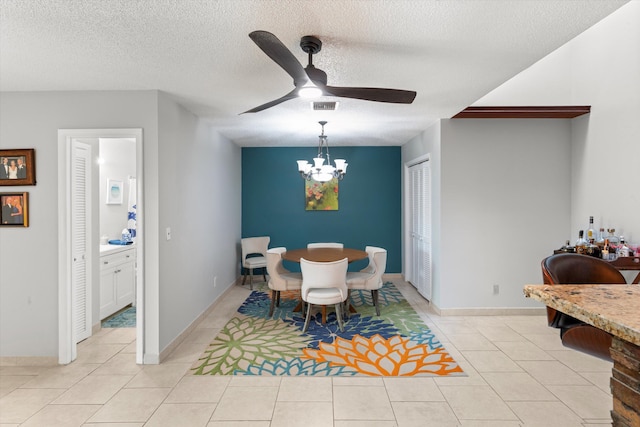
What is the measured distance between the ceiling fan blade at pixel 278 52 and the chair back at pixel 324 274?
2019 mm

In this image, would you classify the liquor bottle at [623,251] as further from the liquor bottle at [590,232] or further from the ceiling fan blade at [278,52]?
the ceiling fan blade at [278,52]

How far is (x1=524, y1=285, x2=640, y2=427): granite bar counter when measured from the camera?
103 centimetres

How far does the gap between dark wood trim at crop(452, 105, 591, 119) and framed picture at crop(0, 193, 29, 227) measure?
A: 14.4ft

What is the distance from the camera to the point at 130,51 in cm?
239

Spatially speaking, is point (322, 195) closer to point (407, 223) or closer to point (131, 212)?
point (407, 223)

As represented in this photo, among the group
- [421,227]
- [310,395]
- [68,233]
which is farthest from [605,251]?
[68,233]

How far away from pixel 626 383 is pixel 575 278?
1155 millimetres

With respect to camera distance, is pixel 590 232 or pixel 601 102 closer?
pixel 590 232

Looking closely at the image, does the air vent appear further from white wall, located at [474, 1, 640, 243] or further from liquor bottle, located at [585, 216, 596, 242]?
liquor bottle, located at [585, 216, 596, 242]

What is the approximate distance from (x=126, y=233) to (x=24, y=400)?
271 cm

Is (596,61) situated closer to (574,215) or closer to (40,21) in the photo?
(574,215)

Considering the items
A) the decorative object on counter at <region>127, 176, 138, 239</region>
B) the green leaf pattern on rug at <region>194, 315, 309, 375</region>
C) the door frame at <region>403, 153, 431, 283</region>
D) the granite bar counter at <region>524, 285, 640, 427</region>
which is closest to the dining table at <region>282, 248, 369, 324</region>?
the green leaf pattern on rug at <region>194, 315, 309, 375</region>

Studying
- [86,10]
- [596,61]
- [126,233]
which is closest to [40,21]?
[86,10]

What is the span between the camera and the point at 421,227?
540cm
